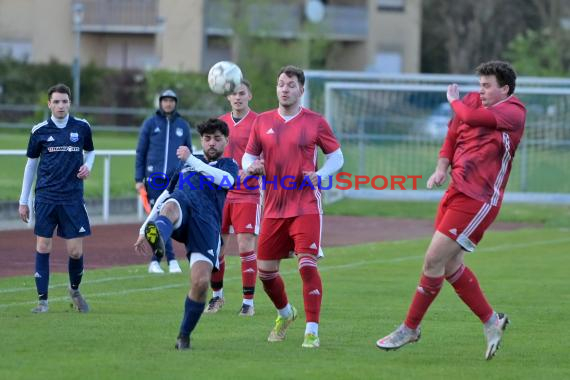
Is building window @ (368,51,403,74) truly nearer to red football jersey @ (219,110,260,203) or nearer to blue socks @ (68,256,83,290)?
red football jersey @ (219,110,260,203)

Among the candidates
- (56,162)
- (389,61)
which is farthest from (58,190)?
(389,61)

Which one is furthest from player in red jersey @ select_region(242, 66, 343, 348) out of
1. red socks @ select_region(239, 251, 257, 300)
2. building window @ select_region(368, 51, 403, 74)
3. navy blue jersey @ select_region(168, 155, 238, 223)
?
building window @ select_region(368, 51, 403, 74)

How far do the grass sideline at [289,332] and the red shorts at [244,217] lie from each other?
0.79 metres

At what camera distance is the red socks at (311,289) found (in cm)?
988

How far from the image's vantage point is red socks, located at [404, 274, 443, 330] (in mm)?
9422

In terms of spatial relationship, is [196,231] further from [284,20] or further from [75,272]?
[284,20]

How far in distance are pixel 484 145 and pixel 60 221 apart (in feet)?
14.3

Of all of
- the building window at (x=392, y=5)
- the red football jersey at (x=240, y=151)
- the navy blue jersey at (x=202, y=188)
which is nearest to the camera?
the navy blue jersey at (x=202, y=188)

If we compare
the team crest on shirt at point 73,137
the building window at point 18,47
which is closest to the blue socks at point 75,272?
the team crest on shirt at point 73,137

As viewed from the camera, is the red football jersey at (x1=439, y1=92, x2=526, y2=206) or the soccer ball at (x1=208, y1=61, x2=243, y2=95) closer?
the red football jersey at (x1=439, y1=92, x2=526, y2=206)

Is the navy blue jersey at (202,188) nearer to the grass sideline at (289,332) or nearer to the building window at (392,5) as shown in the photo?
the grass sideline at (289,332)

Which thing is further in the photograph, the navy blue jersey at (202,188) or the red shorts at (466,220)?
the navy blue jersey at (202,188)

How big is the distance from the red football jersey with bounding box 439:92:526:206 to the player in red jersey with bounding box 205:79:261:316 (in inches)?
123

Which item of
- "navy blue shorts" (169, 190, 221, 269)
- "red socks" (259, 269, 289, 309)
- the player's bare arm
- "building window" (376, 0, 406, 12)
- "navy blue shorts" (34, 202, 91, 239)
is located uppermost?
"building window" (376, 0, 406, 12)
